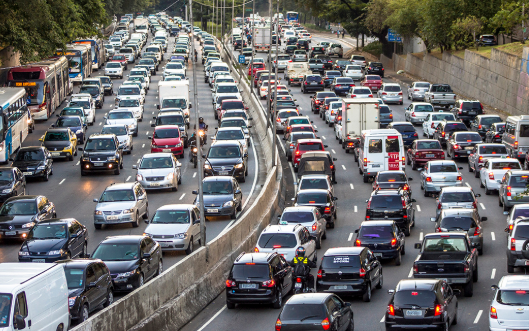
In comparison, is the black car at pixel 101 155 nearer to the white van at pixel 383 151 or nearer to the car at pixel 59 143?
the car at pixel 59 143

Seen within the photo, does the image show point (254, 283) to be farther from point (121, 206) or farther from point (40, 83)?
point (40, 83)

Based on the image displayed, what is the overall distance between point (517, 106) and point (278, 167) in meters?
21.2

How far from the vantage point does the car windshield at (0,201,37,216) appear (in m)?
29.0

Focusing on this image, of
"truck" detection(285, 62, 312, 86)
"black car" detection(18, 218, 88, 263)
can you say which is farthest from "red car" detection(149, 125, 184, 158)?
"truck" detection(285, 62, 312, 86)

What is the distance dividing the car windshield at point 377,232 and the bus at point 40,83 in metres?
30.2

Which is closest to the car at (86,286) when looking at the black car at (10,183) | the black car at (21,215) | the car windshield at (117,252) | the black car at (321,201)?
the car windshield at (117,252)

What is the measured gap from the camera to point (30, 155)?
38.8 m

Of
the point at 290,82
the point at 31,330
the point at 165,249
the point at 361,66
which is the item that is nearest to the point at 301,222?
the point at 165,249

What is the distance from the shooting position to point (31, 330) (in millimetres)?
16031

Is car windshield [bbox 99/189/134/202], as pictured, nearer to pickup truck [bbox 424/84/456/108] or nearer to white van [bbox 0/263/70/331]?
white van [bbox 0/263/70/331]

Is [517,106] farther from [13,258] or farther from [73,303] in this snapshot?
[73,303]

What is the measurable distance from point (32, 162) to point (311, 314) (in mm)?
24008

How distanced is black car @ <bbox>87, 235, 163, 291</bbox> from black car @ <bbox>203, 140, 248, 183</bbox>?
582 inches

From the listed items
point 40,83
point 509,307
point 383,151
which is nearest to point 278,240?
point 509,307
